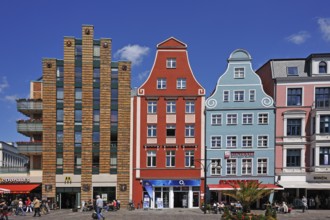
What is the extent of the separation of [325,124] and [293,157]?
516 centimetres

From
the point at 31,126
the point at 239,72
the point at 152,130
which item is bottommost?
the point at 152,130

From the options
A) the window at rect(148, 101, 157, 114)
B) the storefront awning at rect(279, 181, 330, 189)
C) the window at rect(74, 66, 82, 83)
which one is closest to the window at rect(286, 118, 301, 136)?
the storefront awning at rect(279, 181, 330, 189)

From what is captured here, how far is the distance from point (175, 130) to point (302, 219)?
17.5m

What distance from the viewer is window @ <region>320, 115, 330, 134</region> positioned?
40344mm

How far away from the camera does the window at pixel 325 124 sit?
40.3 m

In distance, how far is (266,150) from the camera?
42.0 m

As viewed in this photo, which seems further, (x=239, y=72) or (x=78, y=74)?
(x=78, y=74)

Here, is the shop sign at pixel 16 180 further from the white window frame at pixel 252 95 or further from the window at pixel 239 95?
the white window frame at pixel 252 95

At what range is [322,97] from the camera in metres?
41.5

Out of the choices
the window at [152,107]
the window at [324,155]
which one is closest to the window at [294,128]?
the window at [324,155]

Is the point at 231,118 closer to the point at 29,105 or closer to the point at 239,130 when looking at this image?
the point at 239,130

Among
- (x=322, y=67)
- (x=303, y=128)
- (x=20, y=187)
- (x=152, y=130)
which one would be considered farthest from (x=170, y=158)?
(x=322, y=67)

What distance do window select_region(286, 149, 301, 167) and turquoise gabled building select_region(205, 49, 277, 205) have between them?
5.60 ft

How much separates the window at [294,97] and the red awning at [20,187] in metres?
31.9
